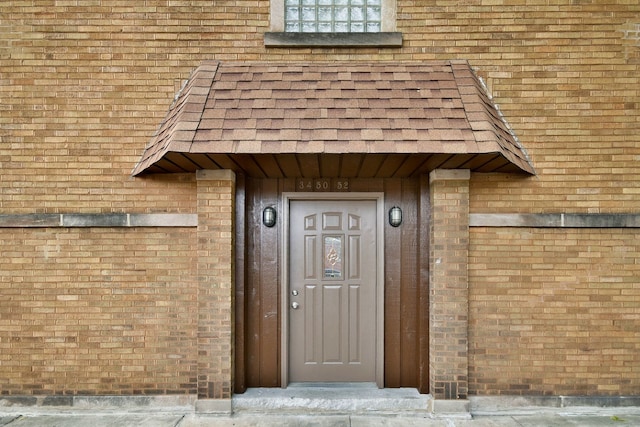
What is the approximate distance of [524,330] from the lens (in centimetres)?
416

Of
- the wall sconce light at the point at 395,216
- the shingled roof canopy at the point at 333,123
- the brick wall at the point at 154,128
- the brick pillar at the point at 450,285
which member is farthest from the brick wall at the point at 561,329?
the shingled roof canopy at the point at 333,123

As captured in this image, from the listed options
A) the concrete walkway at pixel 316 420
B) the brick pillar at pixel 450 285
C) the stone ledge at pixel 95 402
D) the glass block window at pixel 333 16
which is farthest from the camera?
the glass block window at pixel 333 16

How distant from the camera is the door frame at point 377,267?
4465 mm

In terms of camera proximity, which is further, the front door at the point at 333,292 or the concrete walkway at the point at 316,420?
the front door at the point at 333,292

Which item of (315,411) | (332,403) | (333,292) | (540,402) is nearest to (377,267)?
(333,292)

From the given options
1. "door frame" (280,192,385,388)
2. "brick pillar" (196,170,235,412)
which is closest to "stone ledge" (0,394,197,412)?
"brick pillar" (196,170,235,412)

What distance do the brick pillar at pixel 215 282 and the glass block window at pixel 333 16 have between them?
2.08 meters

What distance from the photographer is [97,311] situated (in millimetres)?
4199

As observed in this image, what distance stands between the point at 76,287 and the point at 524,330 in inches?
204

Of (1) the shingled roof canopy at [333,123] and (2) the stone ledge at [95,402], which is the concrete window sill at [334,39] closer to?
(1) the shingled roof canopy at [333,123]

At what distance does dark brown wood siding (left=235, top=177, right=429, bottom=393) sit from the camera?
4445 millimetres

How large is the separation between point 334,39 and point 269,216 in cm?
223

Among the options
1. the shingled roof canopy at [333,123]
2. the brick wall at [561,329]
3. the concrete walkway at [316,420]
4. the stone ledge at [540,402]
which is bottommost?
the concrete walkway at [316,420]

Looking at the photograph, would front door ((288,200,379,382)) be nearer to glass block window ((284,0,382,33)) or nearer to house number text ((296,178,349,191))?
house number text ((296,178,349,191))
